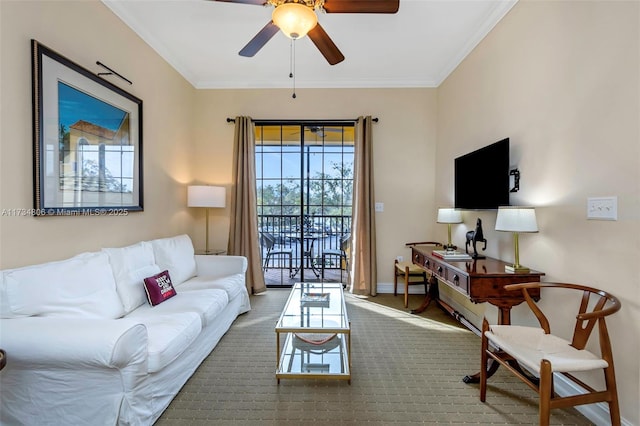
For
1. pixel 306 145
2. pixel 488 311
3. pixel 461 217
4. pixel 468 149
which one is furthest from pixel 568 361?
pixel 306 145

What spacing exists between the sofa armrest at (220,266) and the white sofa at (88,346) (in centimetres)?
97

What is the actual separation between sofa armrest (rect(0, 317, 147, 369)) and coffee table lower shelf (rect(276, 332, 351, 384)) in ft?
3.06

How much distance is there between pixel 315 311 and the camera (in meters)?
2.30

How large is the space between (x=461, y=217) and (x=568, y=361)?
2004mm

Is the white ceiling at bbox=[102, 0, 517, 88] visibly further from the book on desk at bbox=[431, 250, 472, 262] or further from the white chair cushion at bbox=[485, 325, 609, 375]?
the white chair cushion at bbox=[485, 325, 609, 375]

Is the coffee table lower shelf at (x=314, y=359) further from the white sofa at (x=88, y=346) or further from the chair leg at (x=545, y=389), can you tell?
the chair leg at (x=545, y=389)

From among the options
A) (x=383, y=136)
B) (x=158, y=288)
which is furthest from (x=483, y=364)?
(x=383, y=136)

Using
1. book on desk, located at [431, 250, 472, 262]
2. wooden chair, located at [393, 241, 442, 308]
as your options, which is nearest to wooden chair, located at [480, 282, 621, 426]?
book on desk, located at [431, 250, 472, 262]

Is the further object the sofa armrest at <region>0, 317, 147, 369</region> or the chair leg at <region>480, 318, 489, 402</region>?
the chair leg at <region>480, 318, 489, 402</region>

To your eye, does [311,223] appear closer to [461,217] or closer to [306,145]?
[306,145]

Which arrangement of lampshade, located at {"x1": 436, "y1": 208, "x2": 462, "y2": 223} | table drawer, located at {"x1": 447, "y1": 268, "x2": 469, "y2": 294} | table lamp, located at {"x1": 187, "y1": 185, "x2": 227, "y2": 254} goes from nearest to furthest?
table drawer, located at {"x1": 447, "y1": 268, "x2": 469, "y2": 294}
lampshade, located at {"x1": 436, "y1": 208, "x2": 462, "y2": 223}
table lamp, located at {"x1": 187, "y1": 185, "x2": 227, "y2": 254}

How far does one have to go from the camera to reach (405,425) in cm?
162

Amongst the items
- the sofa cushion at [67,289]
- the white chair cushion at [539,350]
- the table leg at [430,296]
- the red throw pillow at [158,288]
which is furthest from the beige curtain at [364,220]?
the sofa cushion at [67,289]

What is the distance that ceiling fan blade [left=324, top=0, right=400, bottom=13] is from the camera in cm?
186
